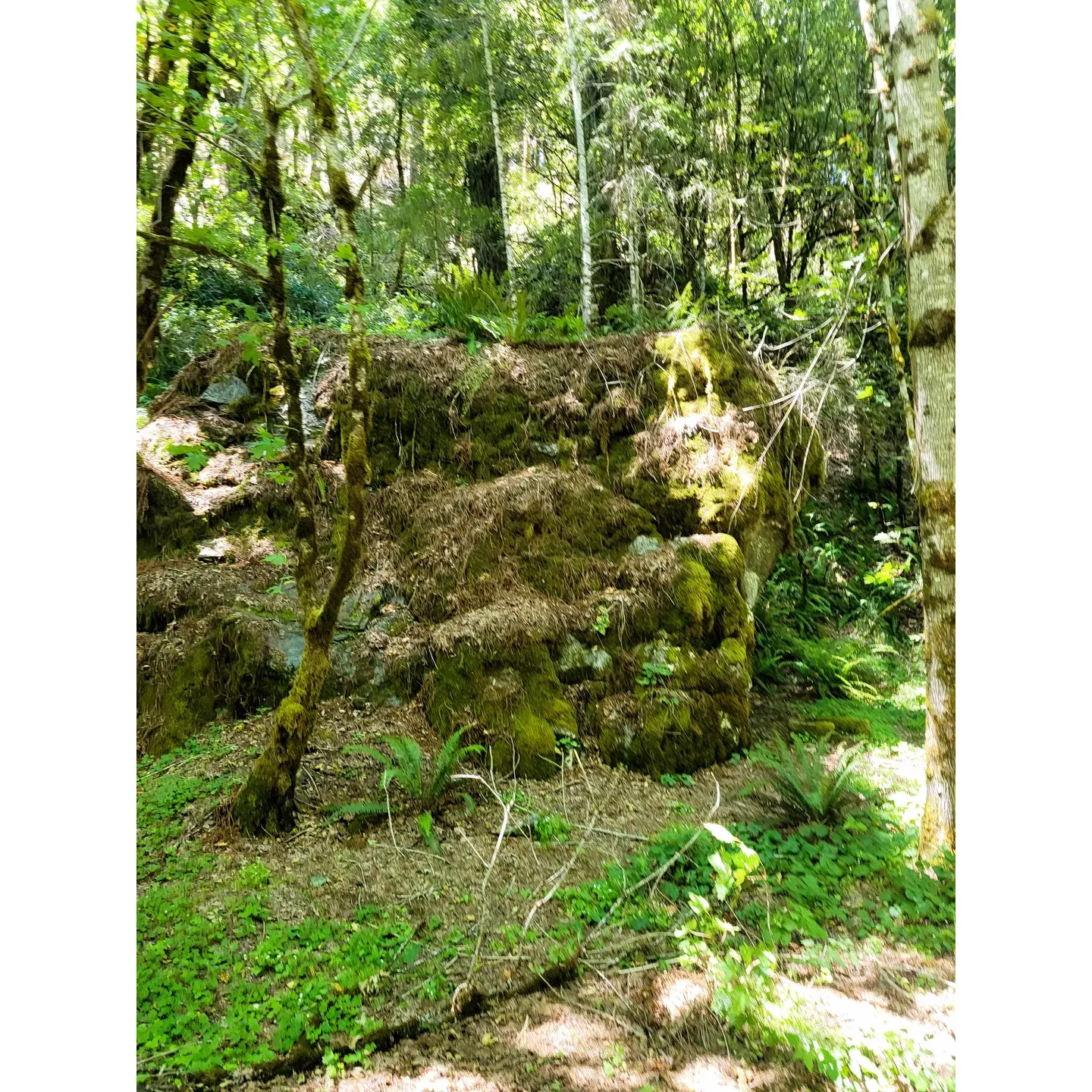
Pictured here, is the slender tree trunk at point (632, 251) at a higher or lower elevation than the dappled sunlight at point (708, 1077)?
higher

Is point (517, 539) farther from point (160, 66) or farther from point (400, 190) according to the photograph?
point (400, 190)

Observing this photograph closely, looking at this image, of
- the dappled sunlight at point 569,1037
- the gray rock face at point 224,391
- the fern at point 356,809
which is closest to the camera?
the dappled sunlight at point 569,1037

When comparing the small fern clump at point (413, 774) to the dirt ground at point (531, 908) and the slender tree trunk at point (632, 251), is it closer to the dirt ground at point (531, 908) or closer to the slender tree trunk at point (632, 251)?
the dirt ground at point (531, 908)

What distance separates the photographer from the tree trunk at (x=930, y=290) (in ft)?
6.60

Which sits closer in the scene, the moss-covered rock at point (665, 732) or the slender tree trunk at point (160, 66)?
the slender tree trunk at point (160, 66)

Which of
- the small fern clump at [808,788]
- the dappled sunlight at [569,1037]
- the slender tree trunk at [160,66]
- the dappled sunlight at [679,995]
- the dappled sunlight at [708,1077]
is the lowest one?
the dappled sunlight at [708,1077]

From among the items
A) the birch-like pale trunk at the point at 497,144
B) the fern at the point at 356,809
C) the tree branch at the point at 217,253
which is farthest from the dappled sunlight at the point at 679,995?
the birch-like pale trunk at the point at 497,144

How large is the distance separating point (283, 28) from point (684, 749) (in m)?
4.11

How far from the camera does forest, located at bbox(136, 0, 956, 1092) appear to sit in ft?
6.07

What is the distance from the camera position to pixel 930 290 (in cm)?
203

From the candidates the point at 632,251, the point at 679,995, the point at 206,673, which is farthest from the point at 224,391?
the point at 679,995

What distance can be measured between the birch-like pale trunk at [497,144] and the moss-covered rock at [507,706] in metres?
3.50
